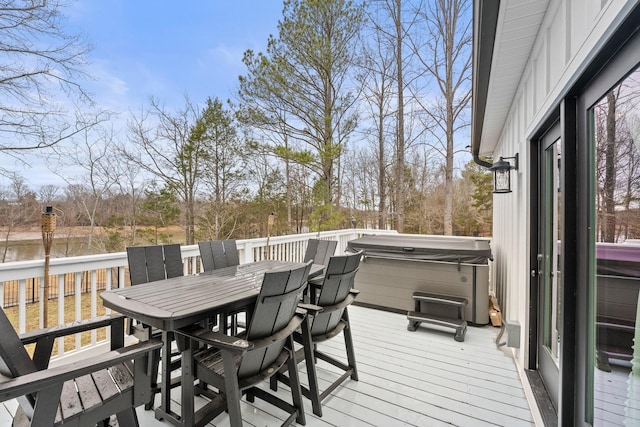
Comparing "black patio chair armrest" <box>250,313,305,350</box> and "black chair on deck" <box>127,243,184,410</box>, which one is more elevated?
"black chair on deck" <box>127,243,184,410</box>

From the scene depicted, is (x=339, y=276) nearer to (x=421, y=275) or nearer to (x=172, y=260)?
(x=172, y=260)

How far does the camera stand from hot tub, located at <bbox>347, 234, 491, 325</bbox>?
161 inches

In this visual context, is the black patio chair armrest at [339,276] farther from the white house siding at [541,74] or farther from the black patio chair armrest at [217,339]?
the white house siding at [541,74]

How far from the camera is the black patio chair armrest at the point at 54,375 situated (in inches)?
48.7

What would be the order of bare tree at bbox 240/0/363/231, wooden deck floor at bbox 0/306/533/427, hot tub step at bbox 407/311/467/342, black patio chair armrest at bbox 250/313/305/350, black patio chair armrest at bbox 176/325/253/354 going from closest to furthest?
black patio chair armrest at bbox 176/325/253/354 → black patio chair armrest at bbox 250/313/305/350 → wooden deck floor at bbox 0/306/533/427 → hot tub step at bbox 407/311/467/342 → bare tree at bbox 240/0/363/231

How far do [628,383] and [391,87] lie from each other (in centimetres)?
1217

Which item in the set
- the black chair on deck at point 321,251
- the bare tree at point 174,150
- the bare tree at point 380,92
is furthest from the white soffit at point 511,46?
the bare tree at point 174,150

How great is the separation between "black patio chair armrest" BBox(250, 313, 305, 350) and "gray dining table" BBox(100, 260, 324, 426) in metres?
0.33

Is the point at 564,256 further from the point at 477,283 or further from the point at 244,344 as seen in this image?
the point at 477,283

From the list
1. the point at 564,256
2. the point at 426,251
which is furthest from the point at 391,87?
the point at 564,256

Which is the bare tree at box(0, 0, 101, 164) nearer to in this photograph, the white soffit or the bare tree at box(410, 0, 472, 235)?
the white soffit

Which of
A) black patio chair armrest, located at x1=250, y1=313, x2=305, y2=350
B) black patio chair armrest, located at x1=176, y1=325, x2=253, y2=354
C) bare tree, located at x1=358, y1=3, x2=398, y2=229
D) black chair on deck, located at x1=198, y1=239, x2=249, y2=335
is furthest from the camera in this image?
bare tree, located at x1=358, y1=3, x2=398, y2=229

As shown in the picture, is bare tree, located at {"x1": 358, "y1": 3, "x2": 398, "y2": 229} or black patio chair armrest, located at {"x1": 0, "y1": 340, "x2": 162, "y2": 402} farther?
bare tree, located at {"x1": 358, "y1": 3, "x2": 398, "y2": 229}

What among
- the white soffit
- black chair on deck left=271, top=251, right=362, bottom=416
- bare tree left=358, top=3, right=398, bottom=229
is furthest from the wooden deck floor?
bare tree left=358, top=3, right=398, bottom=229
